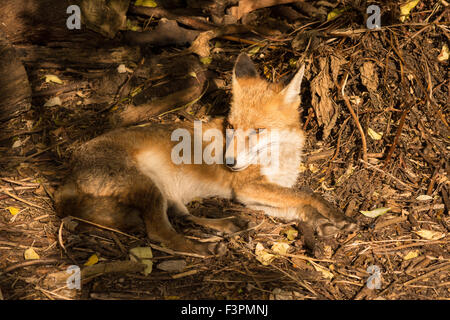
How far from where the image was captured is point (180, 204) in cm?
389

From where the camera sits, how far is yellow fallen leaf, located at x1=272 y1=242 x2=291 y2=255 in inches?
134

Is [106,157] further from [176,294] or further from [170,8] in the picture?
[170,8]

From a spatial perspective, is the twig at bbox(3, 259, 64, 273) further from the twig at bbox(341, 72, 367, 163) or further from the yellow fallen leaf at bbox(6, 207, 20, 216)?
the twig at bbox(341, 72, 367, 163)

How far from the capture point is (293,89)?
148 inches

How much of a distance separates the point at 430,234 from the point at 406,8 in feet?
8.35

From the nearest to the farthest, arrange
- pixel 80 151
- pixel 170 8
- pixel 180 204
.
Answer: pixel 80 151 < pixel 180 204 < pixel 170 8

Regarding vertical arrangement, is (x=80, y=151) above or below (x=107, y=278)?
above

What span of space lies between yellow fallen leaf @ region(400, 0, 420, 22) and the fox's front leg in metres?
2.28

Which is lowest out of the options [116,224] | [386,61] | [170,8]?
[116,224]

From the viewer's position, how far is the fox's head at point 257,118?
366 centimetres

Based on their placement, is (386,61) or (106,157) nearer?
(106,157)

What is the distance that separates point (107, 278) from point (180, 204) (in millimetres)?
1122

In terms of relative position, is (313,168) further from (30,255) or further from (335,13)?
(30,255)

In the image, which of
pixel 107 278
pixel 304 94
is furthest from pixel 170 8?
pixel 107 278
